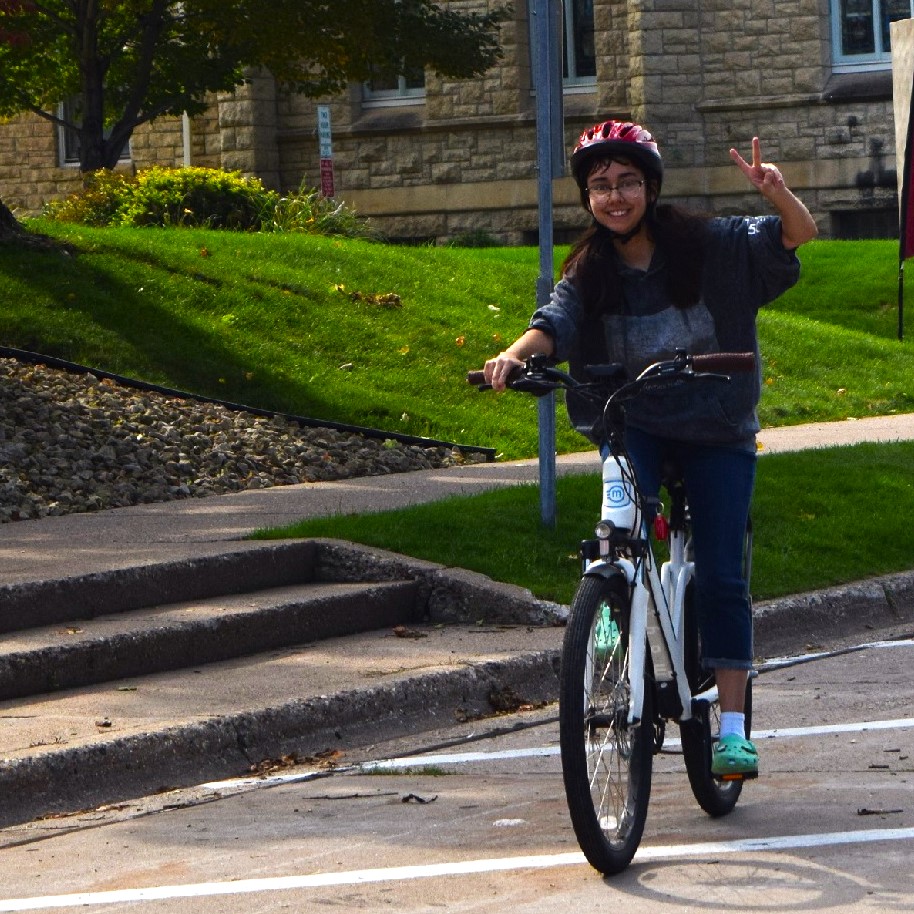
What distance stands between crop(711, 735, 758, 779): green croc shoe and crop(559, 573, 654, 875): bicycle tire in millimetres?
293

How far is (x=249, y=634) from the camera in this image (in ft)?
25.8

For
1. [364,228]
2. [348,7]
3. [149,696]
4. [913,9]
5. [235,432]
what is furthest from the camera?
[913,9]

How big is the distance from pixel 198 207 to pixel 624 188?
1644 centimetres

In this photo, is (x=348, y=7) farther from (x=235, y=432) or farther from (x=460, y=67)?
(x=235, y=432)

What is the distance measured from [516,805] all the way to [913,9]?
2478cm

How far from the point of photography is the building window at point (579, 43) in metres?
30.4

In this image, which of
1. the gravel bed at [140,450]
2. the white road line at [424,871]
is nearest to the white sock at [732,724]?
the white road line at [424,871]

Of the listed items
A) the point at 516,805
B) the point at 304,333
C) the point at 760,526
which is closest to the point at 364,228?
the point at 304,333

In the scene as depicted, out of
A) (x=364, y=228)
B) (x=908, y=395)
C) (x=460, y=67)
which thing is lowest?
(x=908, y=395)

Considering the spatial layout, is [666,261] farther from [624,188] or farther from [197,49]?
[197,49]

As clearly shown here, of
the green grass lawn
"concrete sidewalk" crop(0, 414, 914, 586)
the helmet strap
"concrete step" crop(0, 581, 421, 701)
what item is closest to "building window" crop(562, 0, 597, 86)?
the green grass lawn

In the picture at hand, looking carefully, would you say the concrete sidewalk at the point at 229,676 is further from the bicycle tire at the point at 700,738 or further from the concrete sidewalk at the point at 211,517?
the bicycle tire at the point at 700,738

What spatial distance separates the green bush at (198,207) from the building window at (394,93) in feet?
29.9

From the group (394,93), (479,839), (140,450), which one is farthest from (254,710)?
(394,93)
